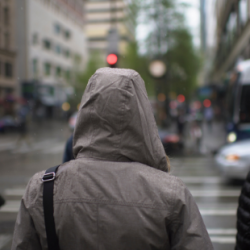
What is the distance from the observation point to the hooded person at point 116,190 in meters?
1.42

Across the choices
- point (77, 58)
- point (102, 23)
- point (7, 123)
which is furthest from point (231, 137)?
point (102, 23)

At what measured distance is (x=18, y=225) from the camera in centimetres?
155

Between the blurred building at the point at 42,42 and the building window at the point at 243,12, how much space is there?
37.6 ft

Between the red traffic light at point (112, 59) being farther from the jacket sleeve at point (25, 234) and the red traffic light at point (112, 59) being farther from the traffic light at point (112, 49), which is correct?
the jacket sleeve at point (25, 234)

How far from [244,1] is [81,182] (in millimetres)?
26622

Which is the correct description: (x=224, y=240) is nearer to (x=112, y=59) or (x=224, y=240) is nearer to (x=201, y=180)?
(x=112, y=59)

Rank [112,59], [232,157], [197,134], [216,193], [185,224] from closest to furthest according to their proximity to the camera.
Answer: [185,224], [112,59], [216,193], [232,157], [197,134]

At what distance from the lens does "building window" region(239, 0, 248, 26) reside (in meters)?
24.7

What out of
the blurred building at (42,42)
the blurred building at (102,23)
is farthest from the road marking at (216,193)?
the blurred building at (102,23)

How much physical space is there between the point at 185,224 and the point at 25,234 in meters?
0.65

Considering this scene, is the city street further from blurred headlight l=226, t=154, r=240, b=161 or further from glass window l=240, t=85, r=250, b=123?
glass window l=240, t=85, r=250, b=123

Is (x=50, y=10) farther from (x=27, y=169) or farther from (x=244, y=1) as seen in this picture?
(x=244, y=1)

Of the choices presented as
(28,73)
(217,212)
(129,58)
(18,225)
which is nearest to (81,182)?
(18,225)

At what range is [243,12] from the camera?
25.6m
